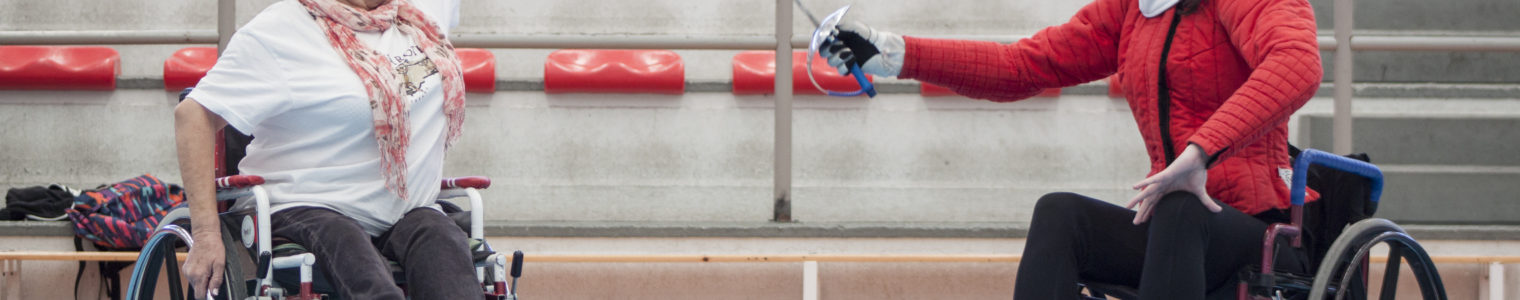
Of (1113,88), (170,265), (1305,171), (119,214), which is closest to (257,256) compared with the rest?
(170,265)

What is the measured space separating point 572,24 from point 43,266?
72.7 inches

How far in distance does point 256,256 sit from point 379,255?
0.19 m

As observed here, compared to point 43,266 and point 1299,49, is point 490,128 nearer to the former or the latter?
point 43,266

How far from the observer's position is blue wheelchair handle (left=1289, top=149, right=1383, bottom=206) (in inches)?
56.8

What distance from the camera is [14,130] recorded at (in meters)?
4.02

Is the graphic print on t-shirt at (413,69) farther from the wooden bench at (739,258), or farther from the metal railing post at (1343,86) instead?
the metal railing post at (1343,86)

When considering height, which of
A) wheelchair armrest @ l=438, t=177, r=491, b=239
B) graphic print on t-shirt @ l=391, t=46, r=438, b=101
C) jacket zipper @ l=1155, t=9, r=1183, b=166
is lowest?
wheelchair armrest @ l=438, t=177, r=491, b=239

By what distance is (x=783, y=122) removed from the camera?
3174 millimetres

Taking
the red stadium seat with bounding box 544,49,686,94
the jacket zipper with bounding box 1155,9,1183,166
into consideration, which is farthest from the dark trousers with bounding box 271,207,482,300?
the red stadium seat with bounding box 544,49,686,94

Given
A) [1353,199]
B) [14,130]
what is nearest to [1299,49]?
[1353,199]

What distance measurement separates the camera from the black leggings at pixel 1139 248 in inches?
55.2

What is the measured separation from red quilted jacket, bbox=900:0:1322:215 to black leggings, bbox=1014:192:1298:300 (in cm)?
6

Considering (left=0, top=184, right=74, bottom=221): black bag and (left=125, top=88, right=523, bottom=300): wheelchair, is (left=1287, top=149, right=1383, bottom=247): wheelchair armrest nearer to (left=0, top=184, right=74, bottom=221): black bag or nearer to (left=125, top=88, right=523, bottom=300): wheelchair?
(left=125, top=88, right=523, bottom=300): wheelchair

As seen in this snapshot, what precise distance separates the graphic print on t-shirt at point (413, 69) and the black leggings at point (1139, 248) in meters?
0.89
